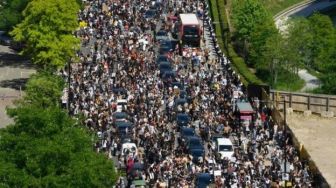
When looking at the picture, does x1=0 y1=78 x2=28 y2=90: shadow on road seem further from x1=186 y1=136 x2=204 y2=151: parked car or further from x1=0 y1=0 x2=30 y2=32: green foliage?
x1=186 y1=136 x2=204 y2=151: parked car

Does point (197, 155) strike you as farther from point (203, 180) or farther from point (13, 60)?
point (13, 60)

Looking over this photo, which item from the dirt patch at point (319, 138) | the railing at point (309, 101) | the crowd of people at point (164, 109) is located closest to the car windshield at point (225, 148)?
the crowd of people at point (164, 109)

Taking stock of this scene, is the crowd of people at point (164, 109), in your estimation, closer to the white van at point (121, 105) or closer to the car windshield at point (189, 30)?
the white van at point (121, 105)

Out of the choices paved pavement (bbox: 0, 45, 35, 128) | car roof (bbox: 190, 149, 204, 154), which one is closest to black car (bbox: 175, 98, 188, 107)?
car roof (bbox: 190, 149, 204, 154)

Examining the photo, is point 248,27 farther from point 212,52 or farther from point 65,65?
point 65,65

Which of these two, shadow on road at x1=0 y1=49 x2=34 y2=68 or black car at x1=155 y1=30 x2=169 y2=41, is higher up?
black car at x1=155 y1=30 x2=169 y2=41

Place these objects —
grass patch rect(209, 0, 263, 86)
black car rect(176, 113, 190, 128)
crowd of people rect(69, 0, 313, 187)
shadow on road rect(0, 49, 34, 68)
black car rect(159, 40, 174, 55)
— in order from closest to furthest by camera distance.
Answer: crowd of people rect(69, 0, 313, 187) → black car rect(176, 113, 190, 128) → grass patch rect(209, 0, 263, 86) → black car rect(159, 40, 174, 55) → shadow on road rect(0, 49, 34, 68)
